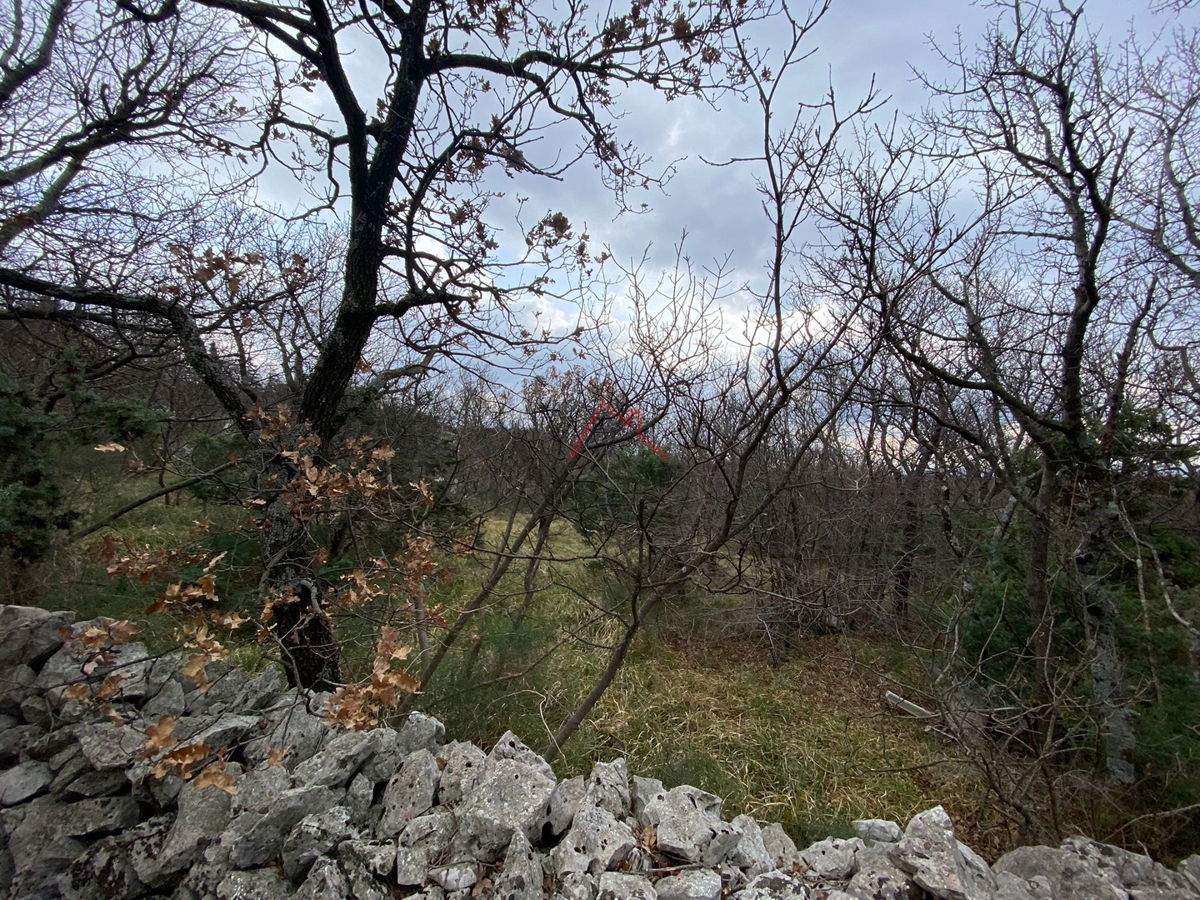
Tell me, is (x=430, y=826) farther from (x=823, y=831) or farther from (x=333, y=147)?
(x=333, y=147)

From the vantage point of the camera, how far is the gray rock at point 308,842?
6.42ft

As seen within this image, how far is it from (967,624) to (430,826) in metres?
5.41

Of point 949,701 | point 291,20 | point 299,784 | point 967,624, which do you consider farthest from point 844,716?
point 291,20

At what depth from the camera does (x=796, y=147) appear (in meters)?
2.19

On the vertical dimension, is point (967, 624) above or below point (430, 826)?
above

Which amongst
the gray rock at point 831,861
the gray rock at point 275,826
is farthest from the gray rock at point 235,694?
the gray rock at point 831,861

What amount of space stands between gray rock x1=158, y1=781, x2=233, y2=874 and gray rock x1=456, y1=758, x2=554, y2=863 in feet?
3.74

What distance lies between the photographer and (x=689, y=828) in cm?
195

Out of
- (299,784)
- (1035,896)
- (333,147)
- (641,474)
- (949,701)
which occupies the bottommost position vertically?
(299,784)

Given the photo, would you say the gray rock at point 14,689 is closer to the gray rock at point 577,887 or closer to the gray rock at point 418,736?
the gray rock at point 418,736

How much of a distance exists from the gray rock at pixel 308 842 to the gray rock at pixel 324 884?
7cm

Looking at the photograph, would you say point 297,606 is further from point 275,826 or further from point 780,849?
point 780,849

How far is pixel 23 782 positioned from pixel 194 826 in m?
1.37

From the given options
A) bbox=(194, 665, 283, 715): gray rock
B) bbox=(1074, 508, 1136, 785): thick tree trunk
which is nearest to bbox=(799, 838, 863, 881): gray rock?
bbox=(194, 665, 283, 715): gray rock
